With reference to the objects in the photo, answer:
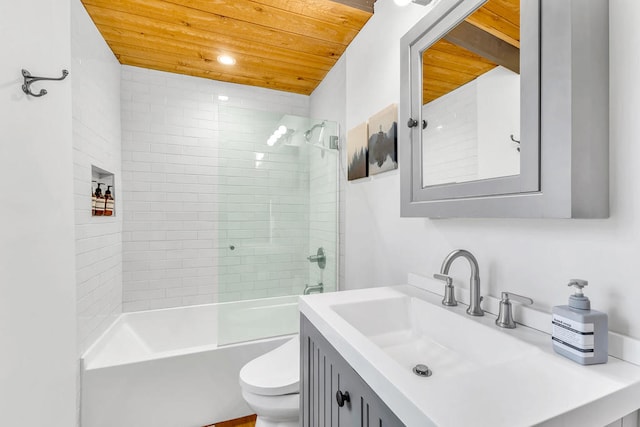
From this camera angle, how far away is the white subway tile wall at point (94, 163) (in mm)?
1629

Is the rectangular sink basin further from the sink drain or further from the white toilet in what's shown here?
the white toilet

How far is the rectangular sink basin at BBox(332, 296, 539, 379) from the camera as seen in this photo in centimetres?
77

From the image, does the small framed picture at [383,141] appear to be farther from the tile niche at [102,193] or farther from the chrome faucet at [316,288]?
the tile niche at [102,193]

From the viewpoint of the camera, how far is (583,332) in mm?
577

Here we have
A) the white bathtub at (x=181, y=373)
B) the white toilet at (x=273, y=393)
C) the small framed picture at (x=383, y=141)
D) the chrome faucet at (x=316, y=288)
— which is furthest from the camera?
the chrome faucet at (x=316, y=288)

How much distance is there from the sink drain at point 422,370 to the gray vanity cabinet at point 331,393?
0.21m

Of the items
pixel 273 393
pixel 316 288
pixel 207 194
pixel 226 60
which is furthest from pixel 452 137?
pixel 207 194

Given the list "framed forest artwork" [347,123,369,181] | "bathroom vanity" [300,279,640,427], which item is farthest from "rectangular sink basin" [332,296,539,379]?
"framed forest artwork" [347,123,369,181]

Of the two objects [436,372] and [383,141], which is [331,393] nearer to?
[436,372]

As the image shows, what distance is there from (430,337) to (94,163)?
218 centimetres

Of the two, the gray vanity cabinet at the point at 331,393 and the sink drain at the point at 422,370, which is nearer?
the gray vanity cabinet at the point at 331,393

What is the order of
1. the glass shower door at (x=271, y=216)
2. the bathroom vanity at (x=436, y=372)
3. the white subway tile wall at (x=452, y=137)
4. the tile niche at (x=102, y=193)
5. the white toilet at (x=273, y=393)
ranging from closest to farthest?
the bathroom vanity at (x=436, y=372)
the white subway tile wall at (x=452, y=137)
the white toilet at (x=273, y=393)
the tile niche at (x=102, y=193)
the glass shower door at (x=271, y=216)

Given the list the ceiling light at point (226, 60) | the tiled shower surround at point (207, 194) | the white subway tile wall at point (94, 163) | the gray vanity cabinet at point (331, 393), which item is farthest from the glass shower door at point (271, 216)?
the gray vanity cabinet at point (331, 393)

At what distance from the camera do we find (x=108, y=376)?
1593mm
